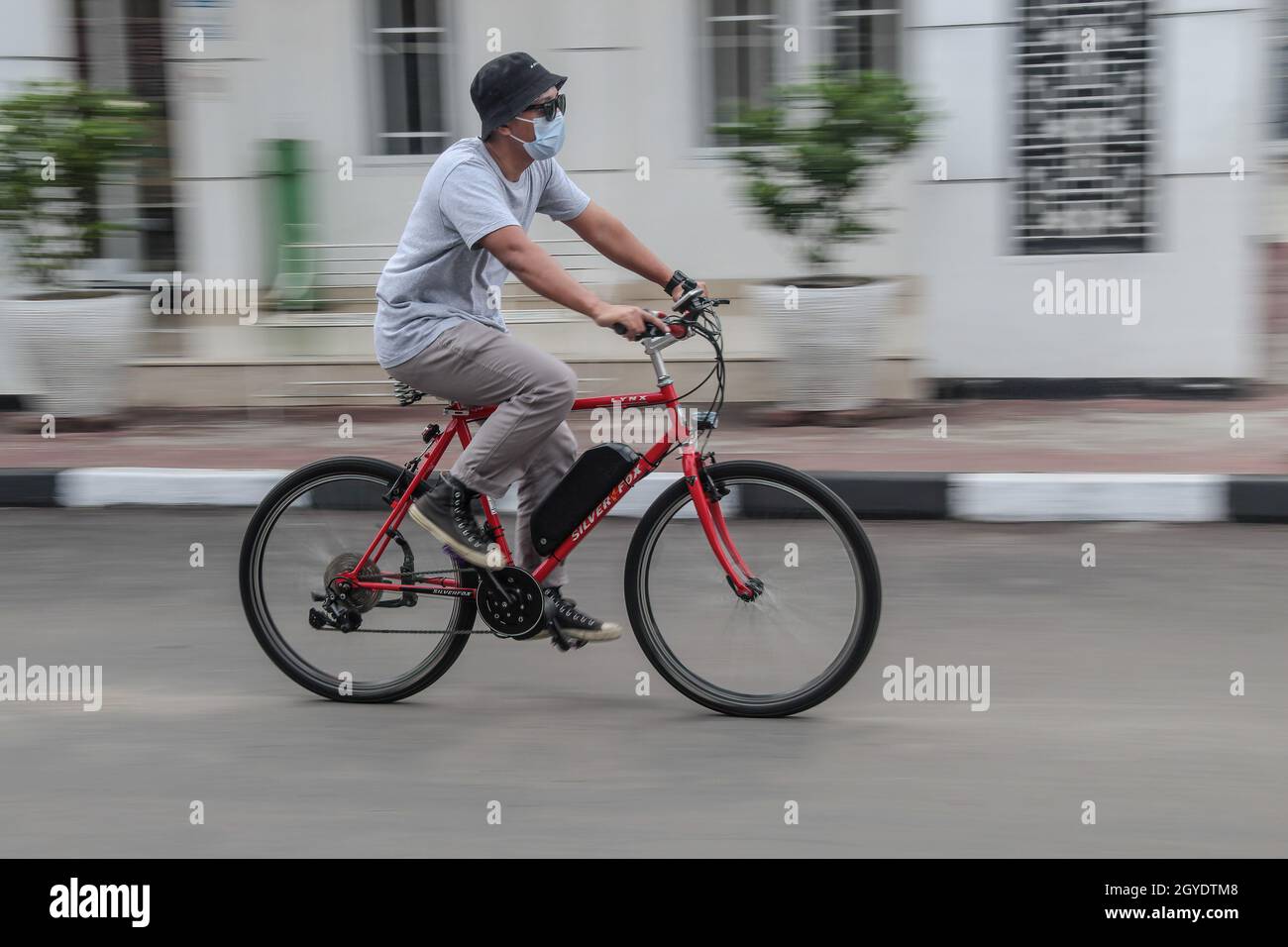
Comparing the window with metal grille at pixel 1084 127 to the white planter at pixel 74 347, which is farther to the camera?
the window with metal grille at pixel 1084 127

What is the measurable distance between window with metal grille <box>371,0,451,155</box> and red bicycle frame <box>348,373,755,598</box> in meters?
5.80

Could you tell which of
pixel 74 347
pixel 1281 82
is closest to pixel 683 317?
pixel 74 347

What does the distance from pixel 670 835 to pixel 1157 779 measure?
1.22 m

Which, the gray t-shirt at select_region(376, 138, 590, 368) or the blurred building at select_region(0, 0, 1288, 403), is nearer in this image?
the gray t-shirt at select_region(376, 138, 590, 368)

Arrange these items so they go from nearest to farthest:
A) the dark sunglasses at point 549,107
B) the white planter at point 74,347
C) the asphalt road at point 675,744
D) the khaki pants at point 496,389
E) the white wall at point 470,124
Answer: the asphalt road at point 675,744 < the dark sunglasses at point 549,107 < the khaki pants at point 496,389 < the white planter at point 74,347 < the white wall at point 470,124

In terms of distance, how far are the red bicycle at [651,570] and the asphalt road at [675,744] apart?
0.14 metres

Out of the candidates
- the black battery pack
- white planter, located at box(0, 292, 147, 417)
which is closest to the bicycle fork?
the black battery pack

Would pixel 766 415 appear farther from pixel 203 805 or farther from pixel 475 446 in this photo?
pixel 203 805

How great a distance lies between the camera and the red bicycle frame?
410 cm

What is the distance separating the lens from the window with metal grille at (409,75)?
31.8 feet

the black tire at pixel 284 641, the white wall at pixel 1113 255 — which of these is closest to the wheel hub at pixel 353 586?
the black tire at pixel 284 641

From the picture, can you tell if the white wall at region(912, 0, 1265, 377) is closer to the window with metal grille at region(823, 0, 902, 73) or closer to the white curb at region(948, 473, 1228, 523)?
the window with metal grille at region(823, 0, 902, 73)

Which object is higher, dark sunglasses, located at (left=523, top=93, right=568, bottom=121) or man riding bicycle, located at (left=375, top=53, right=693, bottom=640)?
dark sunglasses, located at (left=523, top=93, right=568, bottom=121)

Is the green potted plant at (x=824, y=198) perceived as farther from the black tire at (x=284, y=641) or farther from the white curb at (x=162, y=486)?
the black tire at (x=284, y=641)
